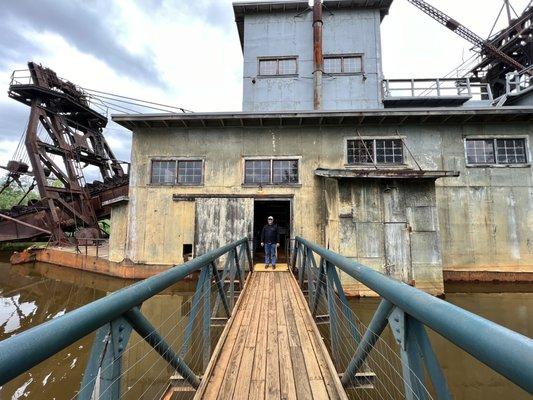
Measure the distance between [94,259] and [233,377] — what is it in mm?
11419

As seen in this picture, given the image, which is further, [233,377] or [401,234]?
[401,234]

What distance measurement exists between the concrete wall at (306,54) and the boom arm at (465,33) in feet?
21.6

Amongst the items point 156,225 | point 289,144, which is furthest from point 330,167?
point 156,225

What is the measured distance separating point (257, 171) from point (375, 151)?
4.39 m

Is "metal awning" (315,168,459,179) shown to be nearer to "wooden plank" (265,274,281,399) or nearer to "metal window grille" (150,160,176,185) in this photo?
"metal window grille" (150,160,176,185)

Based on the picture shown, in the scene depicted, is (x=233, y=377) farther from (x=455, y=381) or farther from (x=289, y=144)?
(x=289, y=144)

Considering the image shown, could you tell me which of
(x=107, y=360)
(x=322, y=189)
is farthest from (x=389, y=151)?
(x=107, y=360)

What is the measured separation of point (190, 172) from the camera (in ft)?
36.5

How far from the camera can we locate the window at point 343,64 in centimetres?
1468

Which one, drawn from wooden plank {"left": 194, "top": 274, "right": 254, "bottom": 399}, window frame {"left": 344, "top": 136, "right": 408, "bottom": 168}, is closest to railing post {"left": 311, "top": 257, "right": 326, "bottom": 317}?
wooden plank {"left": 194, "top": 274, "right": 254, "bottom": 399}

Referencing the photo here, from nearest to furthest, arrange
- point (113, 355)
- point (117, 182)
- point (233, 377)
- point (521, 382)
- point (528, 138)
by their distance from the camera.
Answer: point (521, 382), point (113, 355), point (233, 377), point (528, 138), point (117, 182)

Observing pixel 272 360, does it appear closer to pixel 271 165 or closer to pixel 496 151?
pixel 271 165

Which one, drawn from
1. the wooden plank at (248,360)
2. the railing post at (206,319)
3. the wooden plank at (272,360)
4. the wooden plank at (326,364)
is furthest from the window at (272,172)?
the railing post at (206,319)

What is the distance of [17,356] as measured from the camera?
2.55 ft
